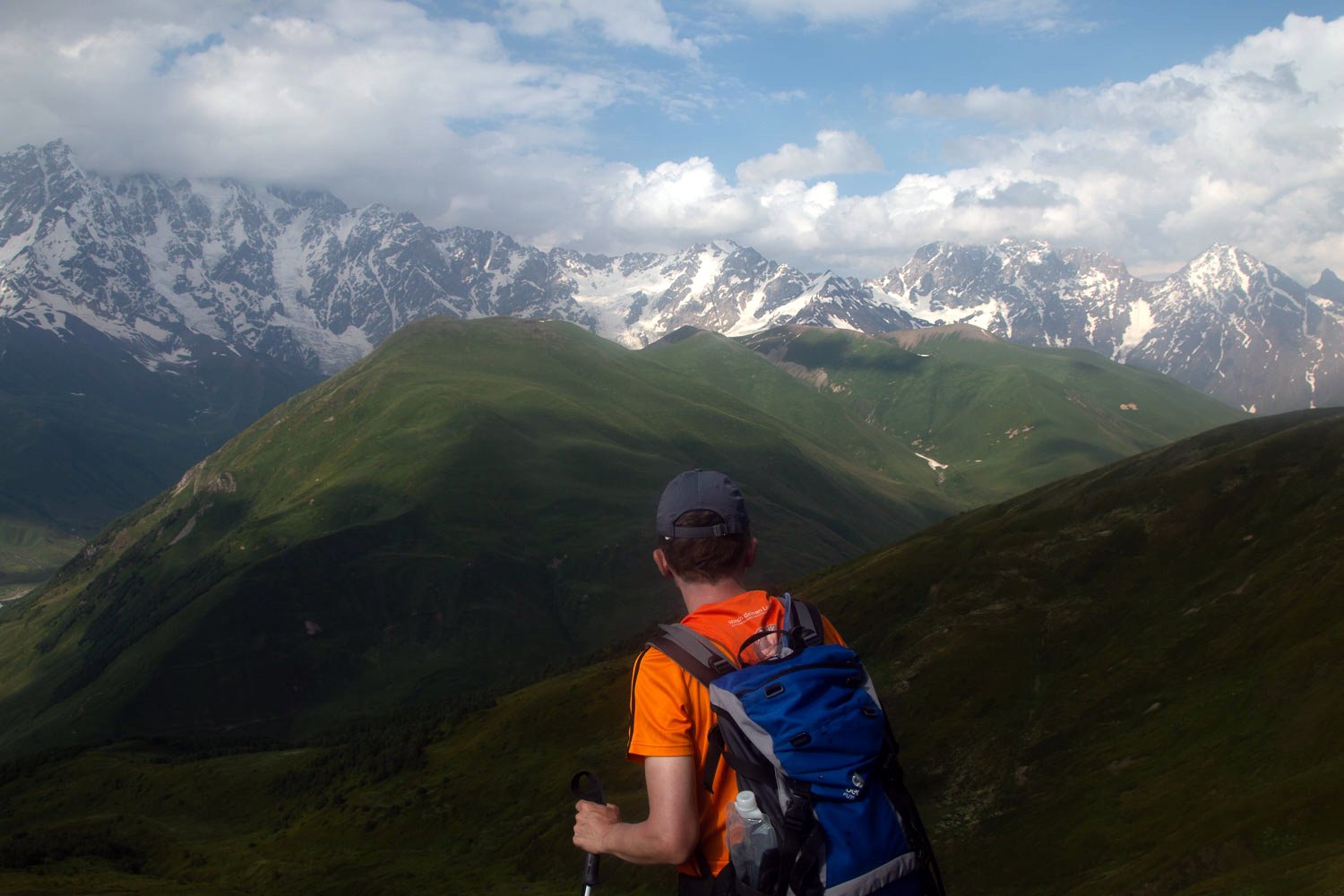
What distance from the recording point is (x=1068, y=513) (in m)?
121

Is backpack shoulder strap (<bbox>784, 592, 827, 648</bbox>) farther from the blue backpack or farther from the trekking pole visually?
the trekking pole

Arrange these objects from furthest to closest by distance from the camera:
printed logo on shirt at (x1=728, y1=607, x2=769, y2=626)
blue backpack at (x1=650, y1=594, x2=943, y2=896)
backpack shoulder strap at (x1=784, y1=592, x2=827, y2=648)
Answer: printed logo on shirt at (x1=728, y1=607, x2=769, y2=626) < backpack shoulder strap at (x1=784, y1=592, x2=827, y2=648) < blue backpack at (x1=650, y1=594, x2=943, y2=896)

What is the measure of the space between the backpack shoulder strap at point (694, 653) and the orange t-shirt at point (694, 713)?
3.7 inches

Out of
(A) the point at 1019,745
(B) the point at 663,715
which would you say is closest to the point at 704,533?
(B) the point at 663,715

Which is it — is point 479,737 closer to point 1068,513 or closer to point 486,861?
point 486,861

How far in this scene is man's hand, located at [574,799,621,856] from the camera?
28.2 feet

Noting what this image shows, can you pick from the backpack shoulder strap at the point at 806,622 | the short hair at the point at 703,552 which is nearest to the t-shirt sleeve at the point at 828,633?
the backpack shoulder strap at the point at 806,622

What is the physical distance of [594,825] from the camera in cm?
873

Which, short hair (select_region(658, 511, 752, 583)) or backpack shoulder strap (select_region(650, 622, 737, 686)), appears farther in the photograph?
short hair (select_region(658, 511, 752, 583))

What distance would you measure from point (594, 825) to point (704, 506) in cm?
298

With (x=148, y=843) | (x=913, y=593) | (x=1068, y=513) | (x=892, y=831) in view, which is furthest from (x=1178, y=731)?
(x=148, y=843)

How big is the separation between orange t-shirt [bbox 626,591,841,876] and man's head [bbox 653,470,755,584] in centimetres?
47

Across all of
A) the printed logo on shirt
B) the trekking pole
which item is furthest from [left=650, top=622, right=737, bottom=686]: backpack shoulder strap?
the trekking pole

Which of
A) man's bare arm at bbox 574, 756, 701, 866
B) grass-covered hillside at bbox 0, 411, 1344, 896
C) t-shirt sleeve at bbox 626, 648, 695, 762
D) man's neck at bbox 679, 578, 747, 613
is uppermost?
man's neck at bbox 679, 578, 747, 613
